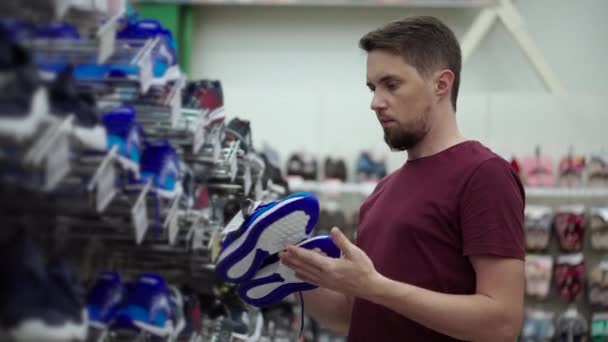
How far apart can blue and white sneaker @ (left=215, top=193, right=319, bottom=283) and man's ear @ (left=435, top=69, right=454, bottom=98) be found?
45 centimetres

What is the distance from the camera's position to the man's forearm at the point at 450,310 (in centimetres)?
170

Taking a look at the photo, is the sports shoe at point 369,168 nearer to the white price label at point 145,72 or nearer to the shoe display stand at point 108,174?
the shoe display stand at point 108,174

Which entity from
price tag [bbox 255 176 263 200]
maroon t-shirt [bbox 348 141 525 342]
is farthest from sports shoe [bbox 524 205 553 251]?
maroon t-shirt [bbox 348 141 525 342]

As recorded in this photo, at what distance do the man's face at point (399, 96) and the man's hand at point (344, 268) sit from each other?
1.29ft

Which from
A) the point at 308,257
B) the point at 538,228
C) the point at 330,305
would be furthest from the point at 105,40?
the point at 538,228

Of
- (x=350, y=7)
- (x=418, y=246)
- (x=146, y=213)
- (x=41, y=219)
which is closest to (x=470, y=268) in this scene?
(x=418, y=246)

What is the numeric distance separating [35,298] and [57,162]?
0.23 meters

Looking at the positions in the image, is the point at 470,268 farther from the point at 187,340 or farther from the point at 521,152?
the point at 521,152

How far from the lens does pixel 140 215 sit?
194 cm

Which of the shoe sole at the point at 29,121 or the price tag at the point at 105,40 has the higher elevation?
the price tag at the point at 105,40

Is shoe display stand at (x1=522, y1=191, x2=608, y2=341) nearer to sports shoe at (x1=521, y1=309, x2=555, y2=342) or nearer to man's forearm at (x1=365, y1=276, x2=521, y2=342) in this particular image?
sports shoe at (x1=521, y1=309, x2=555, y2=342)

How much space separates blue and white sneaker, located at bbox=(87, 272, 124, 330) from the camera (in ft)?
5.66

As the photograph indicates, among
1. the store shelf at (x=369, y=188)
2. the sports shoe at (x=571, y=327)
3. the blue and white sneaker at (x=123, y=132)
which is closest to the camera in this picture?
the blue and white sneaker at (x=123, y=132)

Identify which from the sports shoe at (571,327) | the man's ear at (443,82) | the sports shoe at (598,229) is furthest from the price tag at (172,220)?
the sports shoe at (598,229)
